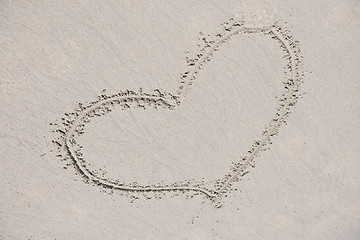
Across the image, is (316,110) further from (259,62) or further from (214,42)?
(214,42)

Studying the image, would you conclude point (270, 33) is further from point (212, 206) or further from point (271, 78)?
point (212, 206)

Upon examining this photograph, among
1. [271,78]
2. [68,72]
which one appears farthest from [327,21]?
[68,72]

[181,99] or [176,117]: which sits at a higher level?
[181,99]

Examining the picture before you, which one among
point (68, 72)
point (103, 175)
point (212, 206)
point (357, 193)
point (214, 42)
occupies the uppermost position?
point (214, 42)

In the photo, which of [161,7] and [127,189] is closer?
[161,7]

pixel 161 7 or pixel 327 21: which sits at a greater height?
pixel 327 21

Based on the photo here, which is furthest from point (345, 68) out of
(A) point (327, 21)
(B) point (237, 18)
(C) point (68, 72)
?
(C) point (68, 72)
